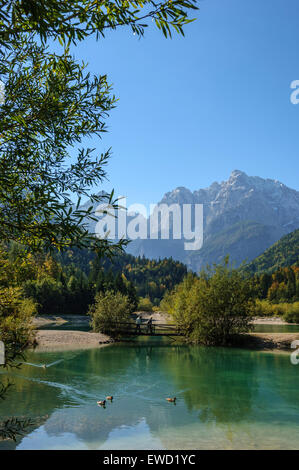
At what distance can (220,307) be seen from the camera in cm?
3869

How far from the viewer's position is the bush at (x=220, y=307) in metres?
38.8

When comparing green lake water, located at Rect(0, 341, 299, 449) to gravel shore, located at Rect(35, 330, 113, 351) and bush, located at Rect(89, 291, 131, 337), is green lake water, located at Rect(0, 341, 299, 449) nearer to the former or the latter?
gravel shore, located at Rect(35, 330, 113, 351)

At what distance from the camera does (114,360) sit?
103 feet

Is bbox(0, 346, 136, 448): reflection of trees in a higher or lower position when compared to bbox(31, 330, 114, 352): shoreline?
higher

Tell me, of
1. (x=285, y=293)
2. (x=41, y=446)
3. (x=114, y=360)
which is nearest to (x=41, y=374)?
(x=114, y=360)

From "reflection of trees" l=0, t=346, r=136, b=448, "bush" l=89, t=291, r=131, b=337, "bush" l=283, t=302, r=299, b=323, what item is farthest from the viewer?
"bush" l=283, t=302, r=299, b=323

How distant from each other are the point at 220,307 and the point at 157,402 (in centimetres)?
2139

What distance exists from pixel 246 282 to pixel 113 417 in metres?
26.9

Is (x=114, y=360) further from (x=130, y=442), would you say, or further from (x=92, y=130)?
(x=92, y=130)

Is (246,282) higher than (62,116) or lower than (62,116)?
lower

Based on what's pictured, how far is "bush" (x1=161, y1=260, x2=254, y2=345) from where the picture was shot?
3875 centimetres

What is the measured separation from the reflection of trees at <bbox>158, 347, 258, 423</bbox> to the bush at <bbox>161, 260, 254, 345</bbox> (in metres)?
2.41

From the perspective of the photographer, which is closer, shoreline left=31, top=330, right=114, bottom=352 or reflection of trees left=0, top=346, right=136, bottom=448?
reflection of trees left=0, top=346, right=136, bottom=448

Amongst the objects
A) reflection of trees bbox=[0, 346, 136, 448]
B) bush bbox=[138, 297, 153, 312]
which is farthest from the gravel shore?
bush bbox=[138, 297, 153, 312]
